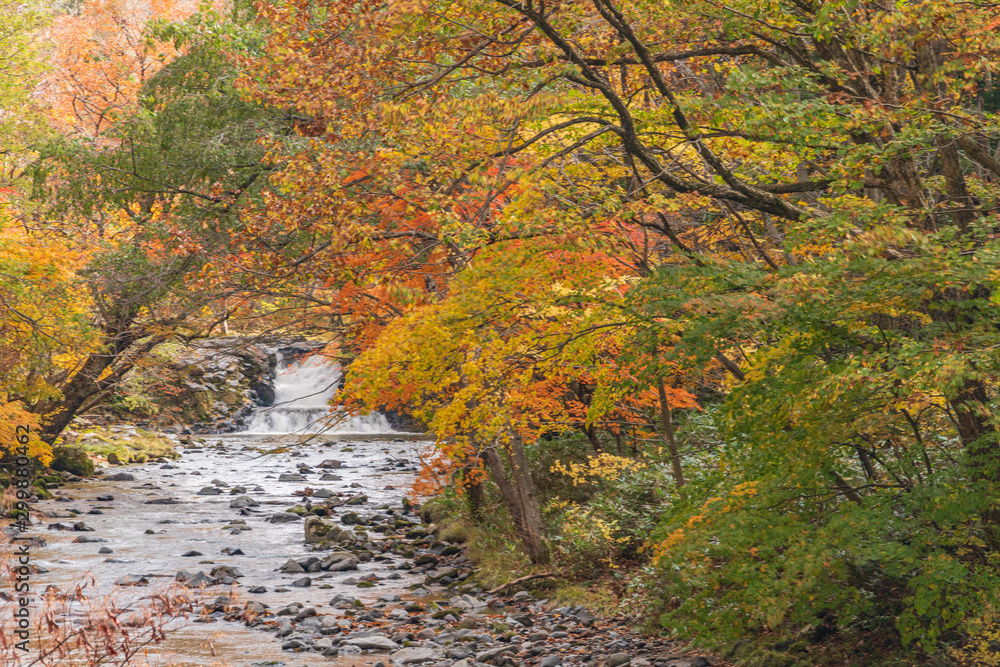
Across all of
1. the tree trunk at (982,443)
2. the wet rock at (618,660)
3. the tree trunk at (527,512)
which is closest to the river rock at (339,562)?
the tree trunk at (527,512)

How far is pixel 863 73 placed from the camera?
22.2 ft

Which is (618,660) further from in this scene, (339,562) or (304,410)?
(304,410)

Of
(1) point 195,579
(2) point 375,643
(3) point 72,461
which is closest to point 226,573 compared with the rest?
(1) point 195,579

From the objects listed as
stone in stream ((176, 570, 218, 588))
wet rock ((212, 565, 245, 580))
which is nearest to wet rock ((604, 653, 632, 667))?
stone in stream ((176, 570, 218, 588))

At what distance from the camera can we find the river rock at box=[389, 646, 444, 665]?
9.02 meters

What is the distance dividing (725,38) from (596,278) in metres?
2.64

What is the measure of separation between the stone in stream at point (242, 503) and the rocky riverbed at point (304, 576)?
0.05 m

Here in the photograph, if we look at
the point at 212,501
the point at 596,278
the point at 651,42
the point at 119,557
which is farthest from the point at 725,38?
the point at 212,501

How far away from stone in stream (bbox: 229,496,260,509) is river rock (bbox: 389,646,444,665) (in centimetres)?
1217

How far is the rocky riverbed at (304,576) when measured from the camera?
9.24 m

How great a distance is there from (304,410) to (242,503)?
1801cm

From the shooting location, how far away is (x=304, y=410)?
3822 centimetres

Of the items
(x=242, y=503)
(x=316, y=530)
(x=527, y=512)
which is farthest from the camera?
(x=242, y=503)

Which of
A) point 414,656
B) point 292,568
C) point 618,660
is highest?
point 292,568
